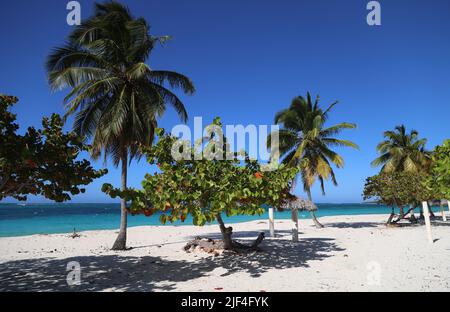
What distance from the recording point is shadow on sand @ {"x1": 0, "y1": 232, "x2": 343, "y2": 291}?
280 inches

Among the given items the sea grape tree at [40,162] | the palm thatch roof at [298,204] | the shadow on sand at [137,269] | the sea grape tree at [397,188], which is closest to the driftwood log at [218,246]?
the shadow on sand at [137,269]

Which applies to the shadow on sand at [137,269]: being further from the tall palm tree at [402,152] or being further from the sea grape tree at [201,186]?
the tall palm tree at [402,152]

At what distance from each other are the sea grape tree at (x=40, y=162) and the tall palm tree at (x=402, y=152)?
25.7 metres

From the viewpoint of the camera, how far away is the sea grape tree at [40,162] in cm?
573

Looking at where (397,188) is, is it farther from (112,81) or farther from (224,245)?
(112,81)

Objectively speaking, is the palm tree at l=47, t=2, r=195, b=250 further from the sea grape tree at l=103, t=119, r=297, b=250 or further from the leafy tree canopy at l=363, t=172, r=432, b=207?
the leafy tree canopy at l=363, t=172, r=432, b=207

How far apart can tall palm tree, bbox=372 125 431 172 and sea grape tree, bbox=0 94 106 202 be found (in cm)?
2574

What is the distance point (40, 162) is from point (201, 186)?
3436mm

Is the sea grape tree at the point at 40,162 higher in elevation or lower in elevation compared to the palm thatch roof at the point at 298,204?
higher

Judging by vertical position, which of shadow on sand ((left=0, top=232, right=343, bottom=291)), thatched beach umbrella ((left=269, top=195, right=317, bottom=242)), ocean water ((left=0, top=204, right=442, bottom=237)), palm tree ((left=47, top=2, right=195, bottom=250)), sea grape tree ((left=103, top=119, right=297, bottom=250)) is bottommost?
ocean water ((left=0, top=204, right=442, bottom=237))

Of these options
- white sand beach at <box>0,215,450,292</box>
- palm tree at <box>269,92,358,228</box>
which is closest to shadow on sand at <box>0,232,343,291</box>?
white sand beach at <box>0,215,450,292</box>

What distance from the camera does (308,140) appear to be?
20.0 meters
